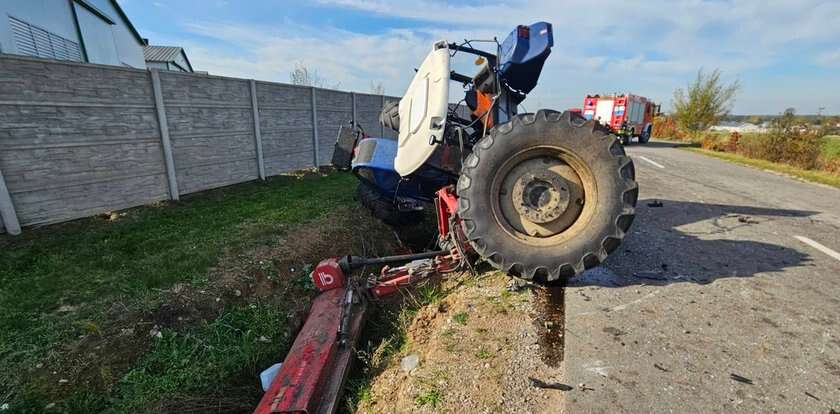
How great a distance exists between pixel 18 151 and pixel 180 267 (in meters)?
2.72

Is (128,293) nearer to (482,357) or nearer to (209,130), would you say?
(482,357)

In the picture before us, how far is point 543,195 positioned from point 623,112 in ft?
70.5

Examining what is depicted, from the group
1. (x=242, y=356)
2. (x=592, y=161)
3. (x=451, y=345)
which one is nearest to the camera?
(x=451, y=345)

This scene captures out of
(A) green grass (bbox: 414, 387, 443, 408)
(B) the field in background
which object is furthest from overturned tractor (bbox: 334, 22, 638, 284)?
(B) the field in background

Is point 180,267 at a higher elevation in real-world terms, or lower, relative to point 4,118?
lower

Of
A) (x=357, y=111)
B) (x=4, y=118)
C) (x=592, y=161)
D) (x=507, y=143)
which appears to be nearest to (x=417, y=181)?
(x=507, y=143)

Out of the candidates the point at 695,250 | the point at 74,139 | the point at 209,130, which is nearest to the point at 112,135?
the point at 74,139

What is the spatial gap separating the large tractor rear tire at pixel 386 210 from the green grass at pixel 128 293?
1.03 metres

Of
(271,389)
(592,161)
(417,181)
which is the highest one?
(592,161)

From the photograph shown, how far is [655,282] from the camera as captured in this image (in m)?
2.75

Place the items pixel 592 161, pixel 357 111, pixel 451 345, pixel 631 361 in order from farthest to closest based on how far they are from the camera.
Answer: pixel 357 111
pixel 592 161
pixel 451 345
pixel 631 361

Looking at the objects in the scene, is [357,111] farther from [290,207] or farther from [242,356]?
[242,356]

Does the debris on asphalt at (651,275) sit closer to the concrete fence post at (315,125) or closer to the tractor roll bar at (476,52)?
the tractor roll bar at (476,52)

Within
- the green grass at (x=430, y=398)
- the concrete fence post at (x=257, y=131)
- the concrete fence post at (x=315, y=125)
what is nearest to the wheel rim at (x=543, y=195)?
the green grass at (x=430, y=398)
